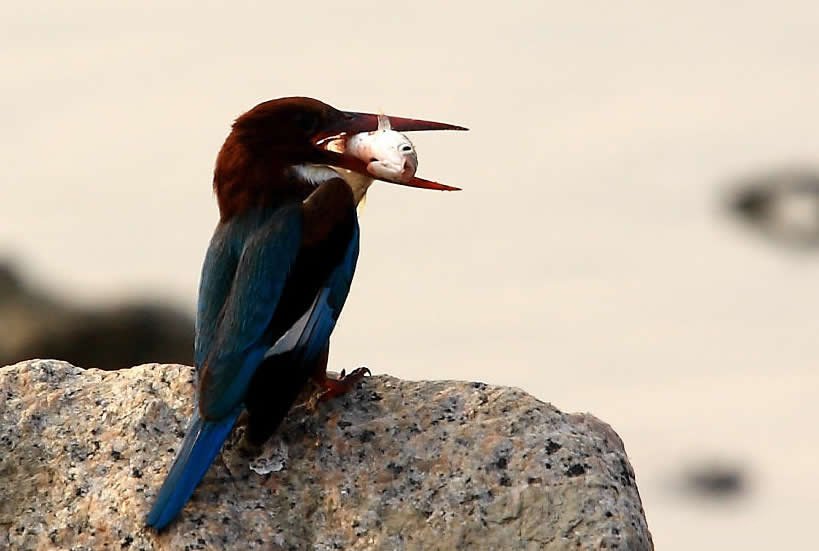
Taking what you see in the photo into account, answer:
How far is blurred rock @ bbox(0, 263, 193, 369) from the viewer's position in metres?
14.4

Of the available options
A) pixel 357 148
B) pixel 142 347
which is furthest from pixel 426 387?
pixel 142 347

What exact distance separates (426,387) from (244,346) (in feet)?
2.42

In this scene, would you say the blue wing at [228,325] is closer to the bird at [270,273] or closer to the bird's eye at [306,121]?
the bird at [270,273]

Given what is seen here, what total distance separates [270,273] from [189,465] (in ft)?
2.90

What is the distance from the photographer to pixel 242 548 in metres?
5.96

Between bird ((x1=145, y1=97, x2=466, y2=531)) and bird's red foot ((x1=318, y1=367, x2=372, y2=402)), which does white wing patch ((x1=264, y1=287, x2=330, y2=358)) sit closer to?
bird ((x1=145, y1=97, x2=466, y2=531))

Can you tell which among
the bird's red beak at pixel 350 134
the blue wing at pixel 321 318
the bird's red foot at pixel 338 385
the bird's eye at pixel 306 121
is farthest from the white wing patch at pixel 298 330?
the bird's eye at pixel 306 121

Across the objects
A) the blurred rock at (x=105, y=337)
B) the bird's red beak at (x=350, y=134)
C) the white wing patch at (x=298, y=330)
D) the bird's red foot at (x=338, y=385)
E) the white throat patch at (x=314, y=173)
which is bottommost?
the blurred rock at (x=105, y=337)

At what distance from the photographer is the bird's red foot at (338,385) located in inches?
258

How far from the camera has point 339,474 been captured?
6.23m

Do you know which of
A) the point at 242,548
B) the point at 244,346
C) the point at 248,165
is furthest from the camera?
the point at 248,165

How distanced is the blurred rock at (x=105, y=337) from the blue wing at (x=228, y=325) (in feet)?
24.9

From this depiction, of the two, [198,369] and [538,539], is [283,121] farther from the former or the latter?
[538,539]

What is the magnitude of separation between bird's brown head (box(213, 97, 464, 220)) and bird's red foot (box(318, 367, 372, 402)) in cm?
77
